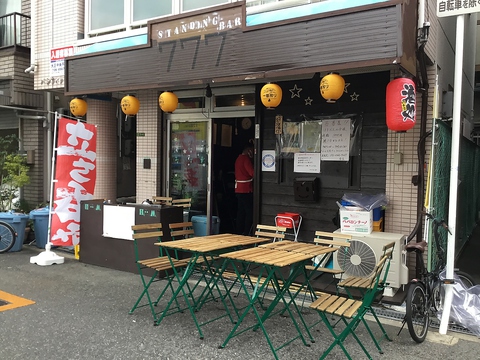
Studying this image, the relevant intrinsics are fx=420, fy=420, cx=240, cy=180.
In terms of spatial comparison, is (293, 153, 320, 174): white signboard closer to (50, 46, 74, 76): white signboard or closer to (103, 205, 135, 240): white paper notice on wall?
(103, 205, 135, 240): white paper notice on wall

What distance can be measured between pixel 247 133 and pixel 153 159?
2.37 metres

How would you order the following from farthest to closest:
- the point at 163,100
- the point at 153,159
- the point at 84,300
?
the point at 153,159 < the point at 163,100 < the point at 84,300

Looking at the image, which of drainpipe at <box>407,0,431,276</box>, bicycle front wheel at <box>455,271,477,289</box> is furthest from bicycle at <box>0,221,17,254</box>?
bicycle front wheel at <box>455,271,477,289</box>

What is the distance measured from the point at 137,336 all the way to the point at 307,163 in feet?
13.3

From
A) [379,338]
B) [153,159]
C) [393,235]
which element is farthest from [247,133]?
[379,338]

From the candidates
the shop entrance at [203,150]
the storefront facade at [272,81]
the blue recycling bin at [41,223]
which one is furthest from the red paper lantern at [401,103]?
the blue recycling bin at [41,223]

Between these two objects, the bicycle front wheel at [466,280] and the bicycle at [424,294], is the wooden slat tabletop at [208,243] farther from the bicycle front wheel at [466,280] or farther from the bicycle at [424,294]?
the bicycle front wheel at [466,280]

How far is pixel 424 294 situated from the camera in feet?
15.3

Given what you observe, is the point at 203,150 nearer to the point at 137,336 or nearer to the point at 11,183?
the point at 11,183

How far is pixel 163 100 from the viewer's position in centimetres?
704

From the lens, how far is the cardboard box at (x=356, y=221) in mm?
5859

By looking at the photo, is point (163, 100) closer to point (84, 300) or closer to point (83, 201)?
point (83, 201)

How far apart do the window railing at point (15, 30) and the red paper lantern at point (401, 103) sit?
30.3 feet

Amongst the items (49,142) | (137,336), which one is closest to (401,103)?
(137,336)
